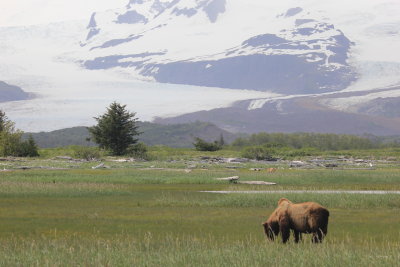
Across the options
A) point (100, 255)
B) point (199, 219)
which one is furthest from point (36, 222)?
point (100, 255)

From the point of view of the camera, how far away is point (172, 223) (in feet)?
105

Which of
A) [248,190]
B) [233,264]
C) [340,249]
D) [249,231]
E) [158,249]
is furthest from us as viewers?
[248,190]

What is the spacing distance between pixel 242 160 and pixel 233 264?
7329 centimetres

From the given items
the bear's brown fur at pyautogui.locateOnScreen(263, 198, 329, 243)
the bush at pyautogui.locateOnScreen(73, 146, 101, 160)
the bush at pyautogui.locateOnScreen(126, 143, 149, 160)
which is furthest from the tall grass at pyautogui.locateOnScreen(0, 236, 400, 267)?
the bush at pyautogui.locateOnScreen(126, 143, 149, 160)

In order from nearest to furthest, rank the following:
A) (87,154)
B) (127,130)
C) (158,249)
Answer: (158,249) < (87,154) < (127,130)

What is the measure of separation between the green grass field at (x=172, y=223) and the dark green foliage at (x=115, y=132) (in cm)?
3667

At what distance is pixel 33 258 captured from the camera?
21.4 meters

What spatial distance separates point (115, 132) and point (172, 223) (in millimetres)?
65643

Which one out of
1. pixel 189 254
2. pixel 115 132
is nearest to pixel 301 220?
pixel 189 254

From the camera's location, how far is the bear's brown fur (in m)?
23.4

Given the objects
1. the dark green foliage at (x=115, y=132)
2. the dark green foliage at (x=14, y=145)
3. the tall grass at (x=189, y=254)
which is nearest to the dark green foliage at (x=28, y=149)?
the dark green foliage at (x=14, y=145)

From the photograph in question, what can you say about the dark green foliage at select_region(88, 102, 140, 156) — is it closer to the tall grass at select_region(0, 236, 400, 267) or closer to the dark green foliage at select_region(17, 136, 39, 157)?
the dark green foliage at select_region(17, 136, 39, 157)

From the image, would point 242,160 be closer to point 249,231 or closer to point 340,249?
point 249,231

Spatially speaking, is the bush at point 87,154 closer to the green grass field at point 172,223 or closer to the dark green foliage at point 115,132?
the dark green foliage at point 115,132
